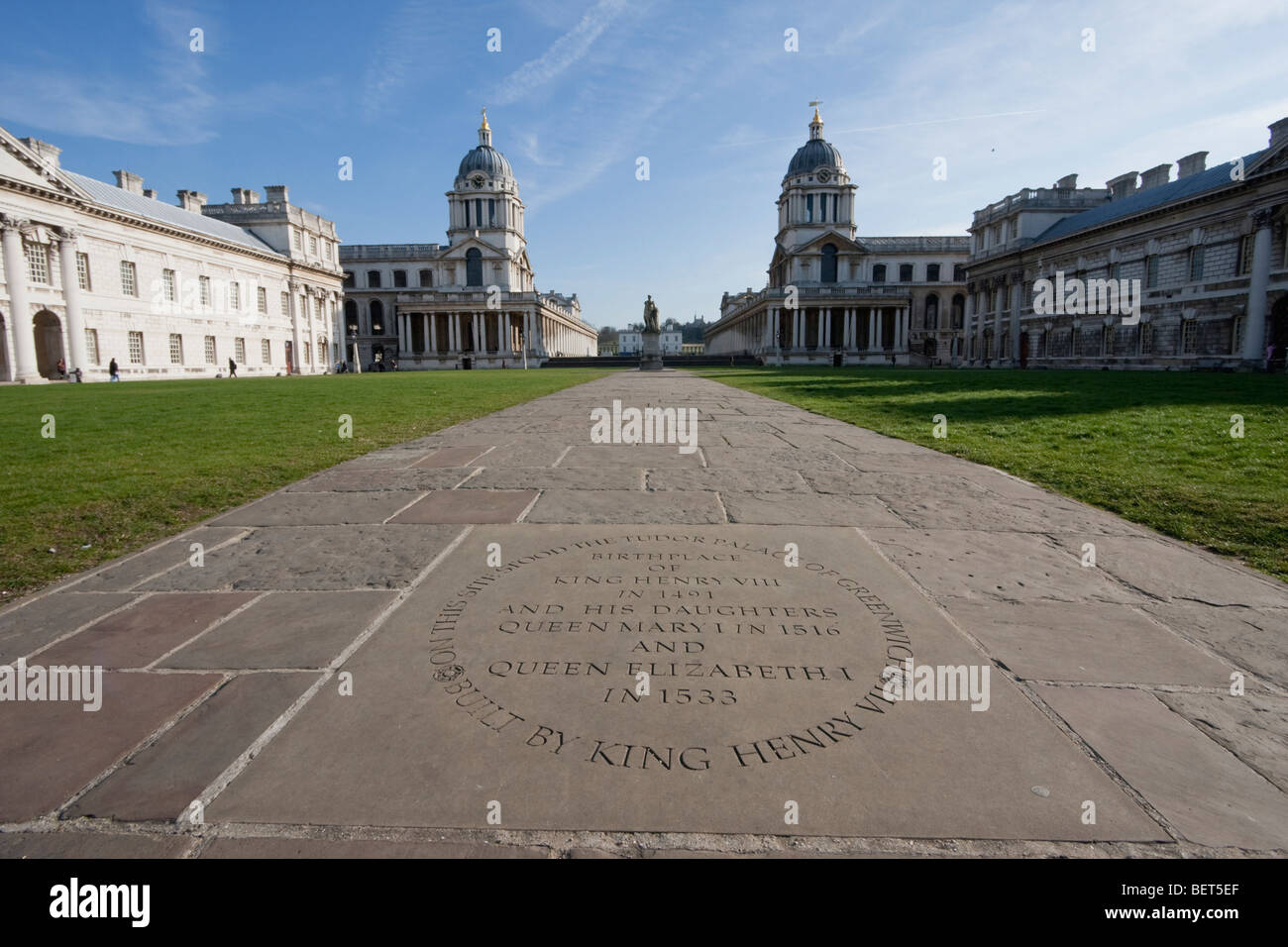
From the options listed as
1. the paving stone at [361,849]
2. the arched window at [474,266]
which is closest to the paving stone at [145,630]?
the paving stone at [361,849]

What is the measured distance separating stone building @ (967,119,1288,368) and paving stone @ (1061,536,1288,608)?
4144 cm

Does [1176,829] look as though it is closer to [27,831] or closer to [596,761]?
[596,761]

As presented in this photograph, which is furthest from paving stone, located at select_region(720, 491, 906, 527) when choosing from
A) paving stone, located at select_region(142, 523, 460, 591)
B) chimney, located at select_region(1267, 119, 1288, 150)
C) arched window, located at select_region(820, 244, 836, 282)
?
arched window, located at select_region(820, 244, 836, 282)

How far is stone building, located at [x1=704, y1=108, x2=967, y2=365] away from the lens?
75188mm

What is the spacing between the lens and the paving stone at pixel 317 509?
559 cm

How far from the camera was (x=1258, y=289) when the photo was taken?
114 ft

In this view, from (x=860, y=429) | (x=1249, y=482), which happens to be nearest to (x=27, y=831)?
(x=1249, y=482)

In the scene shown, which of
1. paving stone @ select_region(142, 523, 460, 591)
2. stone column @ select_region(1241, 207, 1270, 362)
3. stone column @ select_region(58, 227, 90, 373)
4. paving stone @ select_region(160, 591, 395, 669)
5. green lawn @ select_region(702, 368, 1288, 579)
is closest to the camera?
paving stone @ select_region(160, 591, 395, 669)

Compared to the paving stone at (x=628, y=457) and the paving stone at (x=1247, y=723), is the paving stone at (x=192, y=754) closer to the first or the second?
the paving stone at (x=1247, y=723)

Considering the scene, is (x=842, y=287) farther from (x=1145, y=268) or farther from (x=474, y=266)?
(x=474, y=266)

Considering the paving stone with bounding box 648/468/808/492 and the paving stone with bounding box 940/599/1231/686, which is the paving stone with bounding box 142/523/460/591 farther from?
the paving stone with bounding box 940/599/1231/686

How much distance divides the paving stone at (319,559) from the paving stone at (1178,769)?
349cm

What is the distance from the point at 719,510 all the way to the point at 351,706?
3721mm
